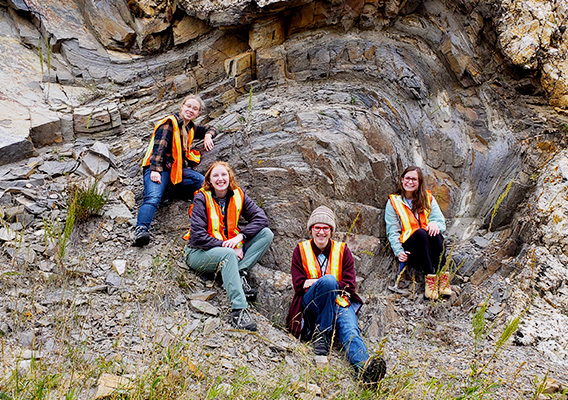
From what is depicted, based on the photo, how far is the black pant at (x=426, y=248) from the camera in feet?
17.6

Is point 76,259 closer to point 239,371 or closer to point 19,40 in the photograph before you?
point 239,371

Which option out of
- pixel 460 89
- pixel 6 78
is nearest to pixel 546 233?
pixel 460 89

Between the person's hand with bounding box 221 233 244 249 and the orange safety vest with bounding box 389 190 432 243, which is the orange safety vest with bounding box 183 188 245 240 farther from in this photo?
the orange safety vest with bounding box 389 190 432 243

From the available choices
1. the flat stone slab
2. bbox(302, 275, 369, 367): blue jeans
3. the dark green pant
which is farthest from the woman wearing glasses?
the flat stone slab

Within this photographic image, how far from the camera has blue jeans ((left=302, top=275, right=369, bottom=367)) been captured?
4.33 metres

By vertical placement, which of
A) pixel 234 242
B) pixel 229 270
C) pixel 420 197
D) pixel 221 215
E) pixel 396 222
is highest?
pixel 420 197

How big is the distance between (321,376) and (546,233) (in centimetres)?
346

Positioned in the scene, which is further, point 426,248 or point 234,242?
point 426,248

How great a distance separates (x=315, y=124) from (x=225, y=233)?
2222mm

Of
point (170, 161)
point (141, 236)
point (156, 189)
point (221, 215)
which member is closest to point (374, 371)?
point (221, 215)

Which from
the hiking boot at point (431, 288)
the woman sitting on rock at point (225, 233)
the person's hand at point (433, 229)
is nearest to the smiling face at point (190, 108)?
the woman sitting on rock at point (225, 233)

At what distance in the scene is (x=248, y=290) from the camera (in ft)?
16.4

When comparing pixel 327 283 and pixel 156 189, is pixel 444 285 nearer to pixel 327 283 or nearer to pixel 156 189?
pixel 327 283

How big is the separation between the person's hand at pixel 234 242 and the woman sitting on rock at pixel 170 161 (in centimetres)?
97
